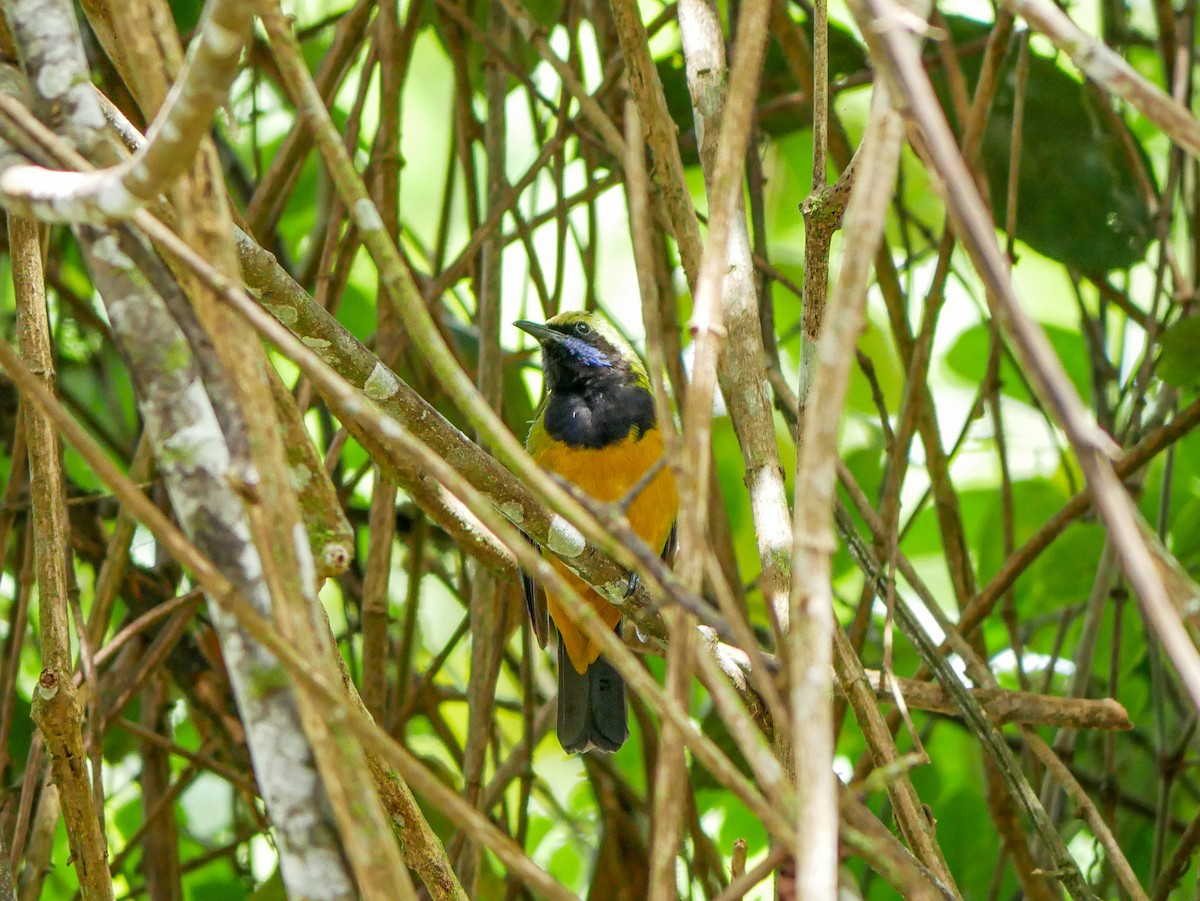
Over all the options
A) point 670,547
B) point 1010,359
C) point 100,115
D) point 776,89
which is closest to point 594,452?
point 670,547

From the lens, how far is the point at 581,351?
5.17m

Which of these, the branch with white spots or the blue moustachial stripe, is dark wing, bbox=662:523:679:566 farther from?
the branch with white spots

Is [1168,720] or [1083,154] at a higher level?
[1083,154]

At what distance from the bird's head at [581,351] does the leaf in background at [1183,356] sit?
2.03 meters

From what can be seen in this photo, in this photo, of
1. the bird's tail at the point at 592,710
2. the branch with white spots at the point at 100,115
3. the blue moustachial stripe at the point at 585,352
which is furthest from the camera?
the blue moustachial stripe at the point at 585,352

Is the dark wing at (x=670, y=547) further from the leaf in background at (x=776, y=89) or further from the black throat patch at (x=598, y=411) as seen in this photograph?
the leaf in background at (x=776, y=89)

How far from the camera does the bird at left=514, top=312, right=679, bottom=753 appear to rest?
4797mm

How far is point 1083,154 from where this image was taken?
421cm

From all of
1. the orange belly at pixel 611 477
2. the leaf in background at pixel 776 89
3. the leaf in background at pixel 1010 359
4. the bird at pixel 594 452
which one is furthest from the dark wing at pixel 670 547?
the leaf in background at pixel 776 89

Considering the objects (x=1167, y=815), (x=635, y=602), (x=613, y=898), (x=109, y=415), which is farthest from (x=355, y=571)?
(x=1167, y=815)

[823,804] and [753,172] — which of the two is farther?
[753,172]

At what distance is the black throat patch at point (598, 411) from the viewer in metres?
Result: 5.00

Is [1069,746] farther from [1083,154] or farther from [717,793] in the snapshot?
[1083,154]

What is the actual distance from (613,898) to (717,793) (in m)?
0.51
